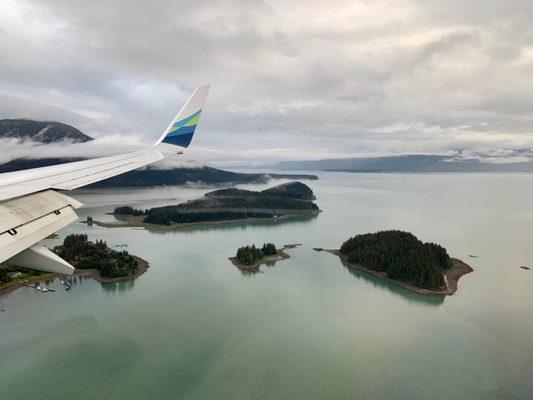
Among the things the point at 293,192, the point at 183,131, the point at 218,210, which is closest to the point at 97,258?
the point at 183,131

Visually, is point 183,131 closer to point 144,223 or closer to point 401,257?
point 401,257

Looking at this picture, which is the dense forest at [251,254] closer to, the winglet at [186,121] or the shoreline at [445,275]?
the shoreline at [445,275]

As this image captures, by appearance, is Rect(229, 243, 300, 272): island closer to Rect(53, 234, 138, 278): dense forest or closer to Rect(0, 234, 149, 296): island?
Rect(0, 234, 149, 296): island

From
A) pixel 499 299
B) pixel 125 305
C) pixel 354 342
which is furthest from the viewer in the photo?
pixel 499 299

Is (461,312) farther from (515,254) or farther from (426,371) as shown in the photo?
(515,254)

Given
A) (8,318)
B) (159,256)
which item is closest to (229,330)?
(8,318)

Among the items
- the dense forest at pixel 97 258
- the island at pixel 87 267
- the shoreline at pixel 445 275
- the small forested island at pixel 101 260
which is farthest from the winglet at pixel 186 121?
the shoreline at pixel 445 275
